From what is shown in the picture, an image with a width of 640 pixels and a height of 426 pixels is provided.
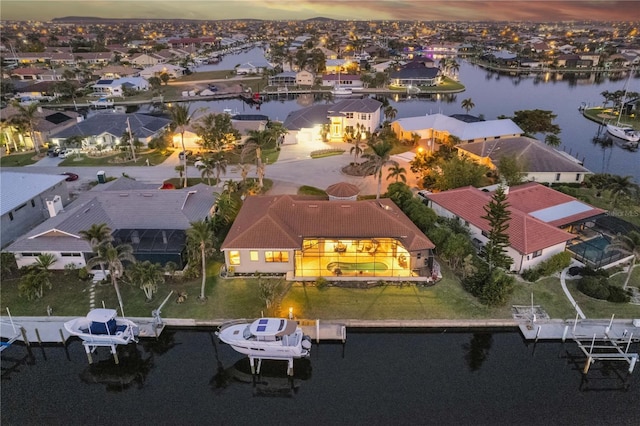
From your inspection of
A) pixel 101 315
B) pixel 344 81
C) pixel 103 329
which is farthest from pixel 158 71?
pixel 103 329

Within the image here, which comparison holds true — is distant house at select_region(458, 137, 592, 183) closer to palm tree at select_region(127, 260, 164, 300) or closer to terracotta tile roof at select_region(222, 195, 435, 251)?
terracotta tile roof at select_region(222, 195, 435, 251)

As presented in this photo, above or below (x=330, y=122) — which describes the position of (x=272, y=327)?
below

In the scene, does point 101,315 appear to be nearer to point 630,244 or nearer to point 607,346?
point 607,346

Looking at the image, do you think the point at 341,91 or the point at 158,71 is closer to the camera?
the point at 341,91

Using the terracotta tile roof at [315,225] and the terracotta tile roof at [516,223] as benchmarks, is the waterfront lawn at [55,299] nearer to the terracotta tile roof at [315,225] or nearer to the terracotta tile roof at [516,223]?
the terracotta tile roof at [315,225]

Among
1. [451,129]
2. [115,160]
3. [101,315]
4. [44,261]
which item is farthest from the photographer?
[451,129]

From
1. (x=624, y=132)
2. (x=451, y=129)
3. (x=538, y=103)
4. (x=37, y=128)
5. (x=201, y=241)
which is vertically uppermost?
(x=37, y=128)

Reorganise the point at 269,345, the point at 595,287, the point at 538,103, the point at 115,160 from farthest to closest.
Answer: the point at 538,103, the point at 115,160, the point at 595,287, the point at 269,345

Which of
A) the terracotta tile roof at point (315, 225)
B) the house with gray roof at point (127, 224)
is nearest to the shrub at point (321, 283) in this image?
the terracotta tile roof at point (315, 225)

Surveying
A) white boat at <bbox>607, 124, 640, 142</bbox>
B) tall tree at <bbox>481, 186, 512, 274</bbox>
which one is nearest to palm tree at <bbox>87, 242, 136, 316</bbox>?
tall tree at <bbox>481, 186, 512, 274</bbox>
